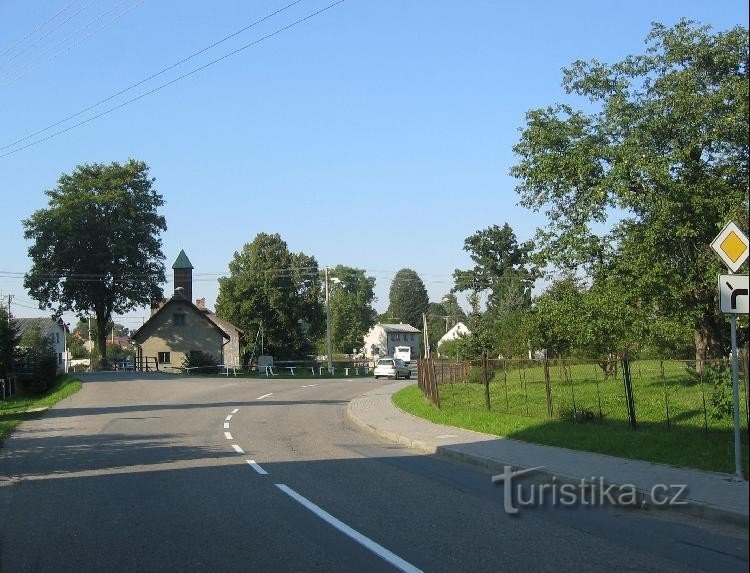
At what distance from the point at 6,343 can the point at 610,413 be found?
38874 mm

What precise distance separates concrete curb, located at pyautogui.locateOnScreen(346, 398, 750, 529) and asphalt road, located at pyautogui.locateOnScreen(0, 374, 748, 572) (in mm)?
191

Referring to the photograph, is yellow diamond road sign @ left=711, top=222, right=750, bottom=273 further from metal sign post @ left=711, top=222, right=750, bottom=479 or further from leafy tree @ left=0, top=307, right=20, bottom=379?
leafy tree @ left=0, top=307, right=20, bottom=379

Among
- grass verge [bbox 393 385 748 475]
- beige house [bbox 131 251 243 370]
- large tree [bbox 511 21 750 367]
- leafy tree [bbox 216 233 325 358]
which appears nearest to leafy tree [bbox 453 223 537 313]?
leafy tree [bbox 216 233 325 358]

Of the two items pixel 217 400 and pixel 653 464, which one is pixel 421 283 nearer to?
pixel 217 400

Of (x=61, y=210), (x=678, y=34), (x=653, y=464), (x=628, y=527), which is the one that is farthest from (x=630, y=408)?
(x=61, y=210)

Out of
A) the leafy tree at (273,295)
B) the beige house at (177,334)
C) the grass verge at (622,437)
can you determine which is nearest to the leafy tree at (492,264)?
the leafy tree at (273,295)

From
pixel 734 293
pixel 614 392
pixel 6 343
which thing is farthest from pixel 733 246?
pixel 6 343

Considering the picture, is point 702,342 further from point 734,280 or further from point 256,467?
point 256,467

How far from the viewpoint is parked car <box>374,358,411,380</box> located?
55812mm

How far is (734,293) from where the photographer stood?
392 inches

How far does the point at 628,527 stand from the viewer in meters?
8.06

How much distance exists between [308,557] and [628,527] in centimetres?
347

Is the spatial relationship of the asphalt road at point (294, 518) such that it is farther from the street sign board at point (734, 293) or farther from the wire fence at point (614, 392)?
the wire fence at point (614, 392)

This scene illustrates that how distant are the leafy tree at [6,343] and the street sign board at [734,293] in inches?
1712
